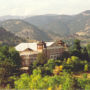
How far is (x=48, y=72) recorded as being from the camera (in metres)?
40.3

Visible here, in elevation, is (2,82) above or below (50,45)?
below

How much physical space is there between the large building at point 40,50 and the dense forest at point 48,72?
1.18 m

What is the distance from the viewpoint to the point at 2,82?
34.0m

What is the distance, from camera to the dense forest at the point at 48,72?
29548 mm

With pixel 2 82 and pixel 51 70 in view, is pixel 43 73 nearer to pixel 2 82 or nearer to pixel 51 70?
pixel 51 70

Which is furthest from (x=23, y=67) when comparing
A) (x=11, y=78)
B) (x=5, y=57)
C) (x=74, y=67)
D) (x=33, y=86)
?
(x=33, y=86)

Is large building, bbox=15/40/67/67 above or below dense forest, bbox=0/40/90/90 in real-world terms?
above

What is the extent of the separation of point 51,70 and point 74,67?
6150 mm

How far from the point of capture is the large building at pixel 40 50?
4316 cm

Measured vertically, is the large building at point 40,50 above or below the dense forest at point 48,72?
above

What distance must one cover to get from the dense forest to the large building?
3.86 ft

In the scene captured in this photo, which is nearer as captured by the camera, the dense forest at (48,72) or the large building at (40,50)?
the dense forest at (48,72)

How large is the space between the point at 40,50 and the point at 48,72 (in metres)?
6.59

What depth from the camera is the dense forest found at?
29.5 meters
